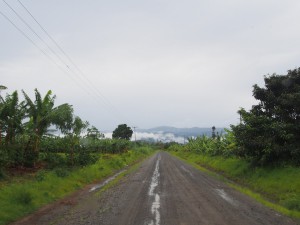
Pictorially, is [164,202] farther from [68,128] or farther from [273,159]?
[68,128]

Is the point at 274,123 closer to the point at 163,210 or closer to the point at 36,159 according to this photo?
the point at 163,210

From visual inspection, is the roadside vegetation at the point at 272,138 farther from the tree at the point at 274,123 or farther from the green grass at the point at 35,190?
the green grass at the point at 35,190

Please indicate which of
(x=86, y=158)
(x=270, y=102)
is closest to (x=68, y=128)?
(x=86, y=158)

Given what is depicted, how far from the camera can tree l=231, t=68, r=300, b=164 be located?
21781 mm

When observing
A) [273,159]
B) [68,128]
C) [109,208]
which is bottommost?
[109,208]

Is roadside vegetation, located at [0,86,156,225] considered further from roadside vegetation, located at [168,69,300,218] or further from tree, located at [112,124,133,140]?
tree, located at [112,124,133,140]

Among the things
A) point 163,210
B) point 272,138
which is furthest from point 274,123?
point 163,210

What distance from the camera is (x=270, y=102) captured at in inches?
973

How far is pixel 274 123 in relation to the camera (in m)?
22.2

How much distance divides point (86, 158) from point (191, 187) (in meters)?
12.5

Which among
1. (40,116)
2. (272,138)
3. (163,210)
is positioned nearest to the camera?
(163,210)

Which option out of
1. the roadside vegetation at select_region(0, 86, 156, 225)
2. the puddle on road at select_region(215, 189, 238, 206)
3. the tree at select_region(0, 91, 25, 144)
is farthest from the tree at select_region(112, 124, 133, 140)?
the puddle on road at select_region(215, 189, 238, 206)

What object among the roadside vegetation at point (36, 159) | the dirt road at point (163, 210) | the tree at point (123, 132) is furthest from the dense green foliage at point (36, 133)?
the tree at point (123, 132)

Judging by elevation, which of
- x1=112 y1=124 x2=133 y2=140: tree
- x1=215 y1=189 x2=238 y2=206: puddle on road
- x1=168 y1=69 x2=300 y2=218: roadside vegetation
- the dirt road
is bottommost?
the dirt road
